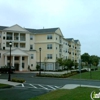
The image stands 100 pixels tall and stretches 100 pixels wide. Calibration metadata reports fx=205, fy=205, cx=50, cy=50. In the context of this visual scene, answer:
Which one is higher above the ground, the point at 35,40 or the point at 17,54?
the point at 35,40

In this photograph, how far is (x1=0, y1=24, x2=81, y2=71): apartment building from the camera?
59.8 m

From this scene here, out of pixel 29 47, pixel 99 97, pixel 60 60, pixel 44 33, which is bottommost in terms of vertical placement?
pixel 99 97

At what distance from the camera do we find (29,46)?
2522 inches

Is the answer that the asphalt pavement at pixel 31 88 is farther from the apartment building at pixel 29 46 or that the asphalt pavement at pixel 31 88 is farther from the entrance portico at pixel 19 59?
the apartment building at pixel 29 46

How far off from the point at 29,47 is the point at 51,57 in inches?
297

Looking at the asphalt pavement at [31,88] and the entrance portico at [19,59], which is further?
the entrance portico at [19,59]

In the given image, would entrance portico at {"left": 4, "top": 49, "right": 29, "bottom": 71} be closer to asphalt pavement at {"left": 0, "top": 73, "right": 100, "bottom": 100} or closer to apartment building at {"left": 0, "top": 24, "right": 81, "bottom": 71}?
apartment building at {"left": 0, "top": 24, "right": 81, "bottom": 71}

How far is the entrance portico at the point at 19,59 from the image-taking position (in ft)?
192

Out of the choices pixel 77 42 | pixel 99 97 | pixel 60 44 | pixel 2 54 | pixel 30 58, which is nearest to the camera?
pixel 99 97

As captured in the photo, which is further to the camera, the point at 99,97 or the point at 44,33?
the point at 44,33

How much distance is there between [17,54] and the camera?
58.7m

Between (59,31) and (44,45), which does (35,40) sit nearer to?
(44,45)

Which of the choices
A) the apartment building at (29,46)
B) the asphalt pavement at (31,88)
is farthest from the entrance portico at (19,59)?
the asphalt pavement at (31,88)

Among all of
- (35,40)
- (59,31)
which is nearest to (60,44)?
(59,31)
